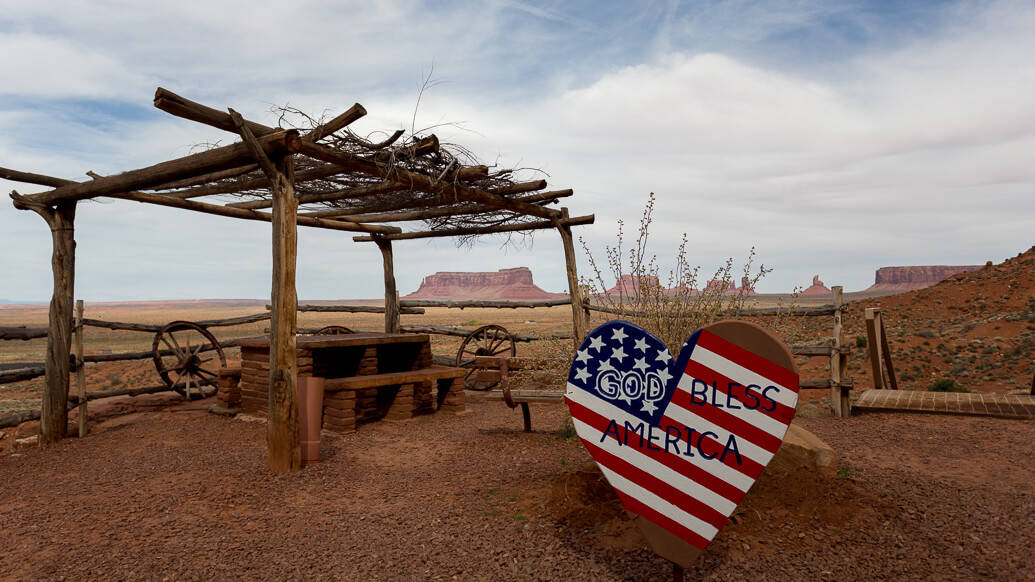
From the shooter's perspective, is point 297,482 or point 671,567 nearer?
point 671,567

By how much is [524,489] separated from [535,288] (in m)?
144

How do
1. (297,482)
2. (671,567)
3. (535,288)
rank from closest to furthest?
(671,567) < (297,482) < (535,288)

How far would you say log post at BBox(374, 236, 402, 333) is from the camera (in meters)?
10.1

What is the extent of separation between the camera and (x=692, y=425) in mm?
2617

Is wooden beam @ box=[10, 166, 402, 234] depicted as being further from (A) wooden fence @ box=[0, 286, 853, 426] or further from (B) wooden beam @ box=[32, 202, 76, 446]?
(A) wooden fence @ box=[0, 286, 853, 426]

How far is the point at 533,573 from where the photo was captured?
9.39ft

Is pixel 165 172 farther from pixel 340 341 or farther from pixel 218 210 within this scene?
pixel 340 341

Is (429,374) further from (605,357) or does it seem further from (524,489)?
(605,357)

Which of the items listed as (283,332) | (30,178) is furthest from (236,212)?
(283,332)

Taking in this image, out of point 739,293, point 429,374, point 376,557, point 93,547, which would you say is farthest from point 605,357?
point 429,374

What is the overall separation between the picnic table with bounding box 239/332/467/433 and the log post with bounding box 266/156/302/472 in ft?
4.70

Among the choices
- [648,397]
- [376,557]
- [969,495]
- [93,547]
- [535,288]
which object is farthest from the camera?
[535,288]

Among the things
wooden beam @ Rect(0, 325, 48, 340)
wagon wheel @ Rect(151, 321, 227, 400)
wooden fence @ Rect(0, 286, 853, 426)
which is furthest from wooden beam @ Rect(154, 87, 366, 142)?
wagon wheel @ Rect(151, 321, 227, 400)

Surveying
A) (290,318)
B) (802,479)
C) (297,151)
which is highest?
(297,151)
